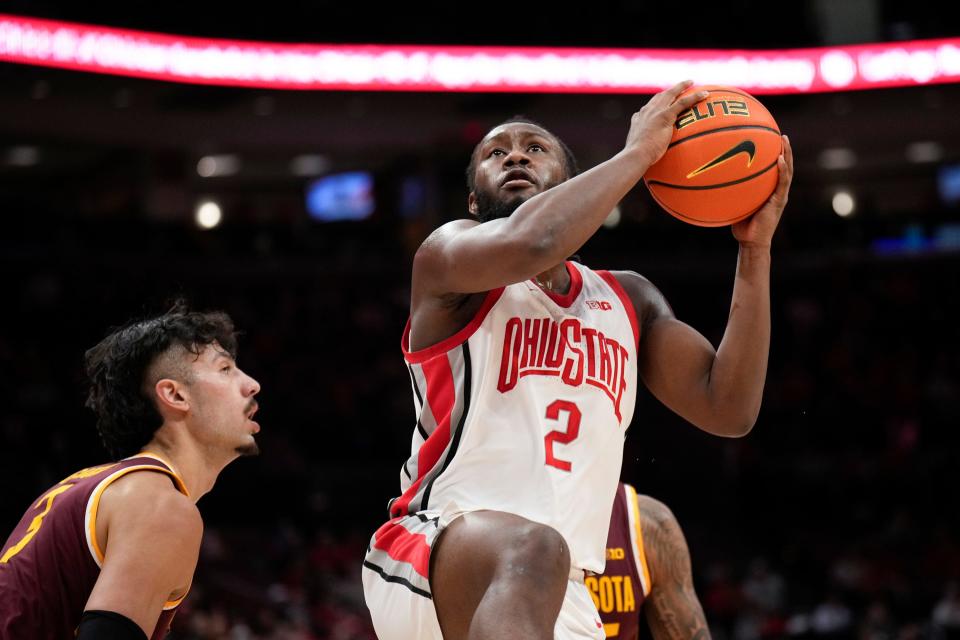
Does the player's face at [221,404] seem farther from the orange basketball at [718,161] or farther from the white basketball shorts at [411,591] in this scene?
the orange basketball at [718,161]

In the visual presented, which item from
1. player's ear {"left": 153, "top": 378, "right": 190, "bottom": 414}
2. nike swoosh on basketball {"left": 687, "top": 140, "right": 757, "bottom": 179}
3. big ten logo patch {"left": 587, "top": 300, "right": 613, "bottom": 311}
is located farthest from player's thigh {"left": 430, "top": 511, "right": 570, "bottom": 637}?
nike swoosh on basketball {"left": 687, "top": 140, "right": 757, "bottom": 179}

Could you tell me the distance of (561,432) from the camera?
303 cm

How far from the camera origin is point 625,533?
4.29 metres

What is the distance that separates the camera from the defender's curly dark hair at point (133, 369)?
3367 millimetres

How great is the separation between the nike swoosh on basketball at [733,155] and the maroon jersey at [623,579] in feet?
4.71

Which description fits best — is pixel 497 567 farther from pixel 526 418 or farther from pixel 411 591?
pixel 526 418

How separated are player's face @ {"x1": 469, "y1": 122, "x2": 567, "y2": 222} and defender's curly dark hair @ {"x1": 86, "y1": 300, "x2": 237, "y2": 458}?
3.09ft

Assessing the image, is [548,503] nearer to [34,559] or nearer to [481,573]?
[481,573]

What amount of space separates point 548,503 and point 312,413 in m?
12.9

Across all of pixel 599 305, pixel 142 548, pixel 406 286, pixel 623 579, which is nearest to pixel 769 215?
pixel 599 305

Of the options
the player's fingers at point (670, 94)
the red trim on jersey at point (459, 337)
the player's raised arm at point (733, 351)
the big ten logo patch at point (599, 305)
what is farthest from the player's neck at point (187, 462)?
the player's fingers at point (670, 94)

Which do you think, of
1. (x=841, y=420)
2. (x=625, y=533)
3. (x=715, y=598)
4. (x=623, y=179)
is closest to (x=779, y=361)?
(x=841, y=420)

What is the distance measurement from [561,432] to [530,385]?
0.15m

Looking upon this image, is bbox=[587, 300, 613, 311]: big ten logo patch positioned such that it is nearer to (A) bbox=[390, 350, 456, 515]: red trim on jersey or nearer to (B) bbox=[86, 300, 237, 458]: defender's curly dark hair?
(A) bbox=[390, 350, 456, 515]: red trim on jersey
